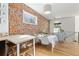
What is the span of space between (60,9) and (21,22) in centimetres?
63

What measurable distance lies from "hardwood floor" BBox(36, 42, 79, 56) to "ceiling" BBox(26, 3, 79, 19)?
0.45m

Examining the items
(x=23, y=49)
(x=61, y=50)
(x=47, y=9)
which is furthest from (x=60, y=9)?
(x=23, y=49)

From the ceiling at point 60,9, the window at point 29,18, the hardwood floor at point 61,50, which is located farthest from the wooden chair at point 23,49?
the ceiling at point 60,9

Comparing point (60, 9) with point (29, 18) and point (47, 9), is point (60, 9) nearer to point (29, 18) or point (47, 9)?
point (47, 9)

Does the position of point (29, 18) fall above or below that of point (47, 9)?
below

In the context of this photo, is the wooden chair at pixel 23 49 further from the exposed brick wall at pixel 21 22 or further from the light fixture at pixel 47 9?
the light fixture at pixel 47 9

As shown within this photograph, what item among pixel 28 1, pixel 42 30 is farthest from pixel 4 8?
pixel 42 30

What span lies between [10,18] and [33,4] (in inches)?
15.9

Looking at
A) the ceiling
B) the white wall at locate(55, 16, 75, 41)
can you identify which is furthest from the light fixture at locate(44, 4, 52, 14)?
the white wall at locate(55, 16, 75, 41)

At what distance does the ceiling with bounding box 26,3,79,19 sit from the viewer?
197 cm

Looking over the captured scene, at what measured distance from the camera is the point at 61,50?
→ 1.99 m

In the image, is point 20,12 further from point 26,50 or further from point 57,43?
point 57,43

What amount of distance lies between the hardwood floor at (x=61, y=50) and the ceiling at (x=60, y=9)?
449 mm

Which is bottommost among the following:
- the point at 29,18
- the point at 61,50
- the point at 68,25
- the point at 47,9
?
the point at 61,50
